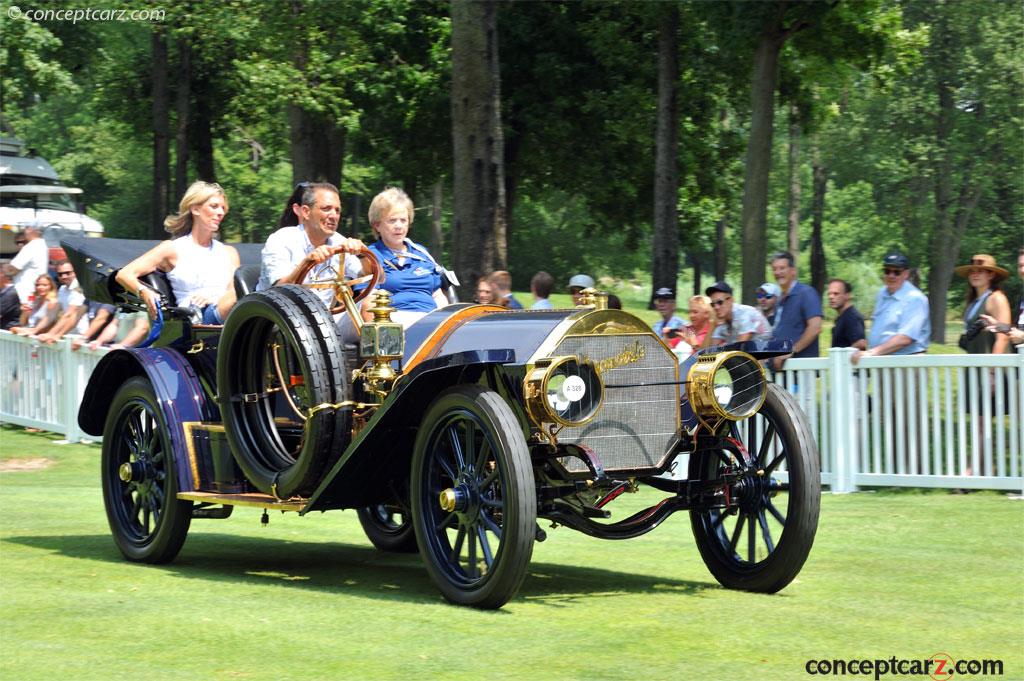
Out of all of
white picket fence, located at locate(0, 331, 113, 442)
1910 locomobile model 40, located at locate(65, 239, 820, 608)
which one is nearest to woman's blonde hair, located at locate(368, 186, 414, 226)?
1910 locomobile model 40, located at locate(65, 239, 820, 608)

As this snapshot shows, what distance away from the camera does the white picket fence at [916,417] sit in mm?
11320

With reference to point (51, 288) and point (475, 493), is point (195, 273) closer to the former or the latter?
point (475, 493)

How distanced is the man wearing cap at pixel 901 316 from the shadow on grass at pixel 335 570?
549 cm

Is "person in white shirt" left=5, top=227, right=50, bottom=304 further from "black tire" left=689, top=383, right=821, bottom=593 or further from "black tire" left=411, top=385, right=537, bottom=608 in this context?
"black tire" left=689, top=383, right=821, bottom=593

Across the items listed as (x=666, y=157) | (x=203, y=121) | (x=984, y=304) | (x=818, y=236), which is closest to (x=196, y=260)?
(x=984, y=304)

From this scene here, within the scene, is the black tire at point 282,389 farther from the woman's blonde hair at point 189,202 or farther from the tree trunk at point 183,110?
the tree trunk at point 183,110

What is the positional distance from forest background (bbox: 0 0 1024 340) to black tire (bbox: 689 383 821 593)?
7452mm

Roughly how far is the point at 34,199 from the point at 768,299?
2443 cm

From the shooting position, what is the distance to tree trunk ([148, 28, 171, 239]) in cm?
3138

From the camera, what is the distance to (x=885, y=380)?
39.3 ft

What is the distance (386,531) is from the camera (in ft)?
29.0

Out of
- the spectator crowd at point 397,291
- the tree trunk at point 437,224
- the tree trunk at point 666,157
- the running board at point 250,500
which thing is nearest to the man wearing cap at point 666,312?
the spectator crowd at point 397,291

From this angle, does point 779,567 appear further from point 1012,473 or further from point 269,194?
point 269,194

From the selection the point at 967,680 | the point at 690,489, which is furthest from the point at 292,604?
the point at 967,680
